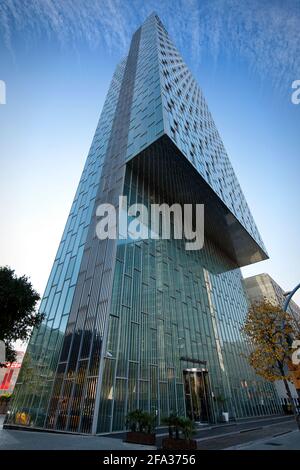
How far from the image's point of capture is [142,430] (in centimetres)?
1254

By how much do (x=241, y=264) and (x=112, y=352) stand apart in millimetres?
38440

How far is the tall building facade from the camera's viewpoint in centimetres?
1702

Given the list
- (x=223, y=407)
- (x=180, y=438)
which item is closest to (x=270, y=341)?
(x=180, y=438)

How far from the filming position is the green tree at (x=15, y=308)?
16.7 meters

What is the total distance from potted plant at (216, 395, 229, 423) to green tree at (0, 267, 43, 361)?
19445 mm

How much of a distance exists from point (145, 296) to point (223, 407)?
1524 cm

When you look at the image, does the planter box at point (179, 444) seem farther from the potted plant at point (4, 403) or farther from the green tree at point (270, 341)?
the potted plant at point (4, 403)

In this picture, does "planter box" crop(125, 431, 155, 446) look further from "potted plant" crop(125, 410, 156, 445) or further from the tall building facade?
the tall building facade

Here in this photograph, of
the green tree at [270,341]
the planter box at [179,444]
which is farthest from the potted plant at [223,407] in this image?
the planter box at [179,444]

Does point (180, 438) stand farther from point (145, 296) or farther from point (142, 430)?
point (145, 296)

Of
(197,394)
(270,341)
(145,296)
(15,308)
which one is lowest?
(197,394)

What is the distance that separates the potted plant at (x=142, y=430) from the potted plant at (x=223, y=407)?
1586 centimetres

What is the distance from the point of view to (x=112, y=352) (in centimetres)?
1675

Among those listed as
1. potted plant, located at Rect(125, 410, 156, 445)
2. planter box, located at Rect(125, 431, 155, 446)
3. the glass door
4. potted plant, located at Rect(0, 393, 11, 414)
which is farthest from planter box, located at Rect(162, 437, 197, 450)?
potted plant, located at Rect(0, 393, 11, 414)
